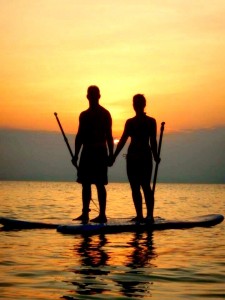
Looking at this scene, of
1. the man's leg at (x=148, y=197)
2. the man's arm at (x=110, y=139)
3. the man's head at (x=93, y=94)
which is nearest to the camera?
the man's head at (x=93, y=94)

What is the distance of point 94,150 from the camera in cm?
1243

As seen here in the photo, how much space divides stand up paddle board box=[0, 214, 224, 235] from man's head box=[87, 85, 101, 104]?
2.47 metres

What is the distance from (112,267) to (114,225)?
381 centimetres

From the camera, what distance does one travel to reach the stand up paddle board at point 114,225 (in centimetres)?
1154

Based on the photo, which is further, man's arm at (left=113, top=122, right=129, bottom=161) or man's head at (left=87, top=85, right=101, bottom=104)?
man's arm at (left=113, top=122, right=129, bottom=161)

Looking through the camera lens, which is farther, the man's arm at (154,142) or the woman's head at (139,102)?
the man's arm at (154,142)

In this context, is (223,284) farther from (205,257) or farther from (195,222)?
(195,222)

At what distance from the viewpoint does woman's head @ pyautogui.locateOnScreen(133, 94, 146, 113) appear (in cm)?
1227

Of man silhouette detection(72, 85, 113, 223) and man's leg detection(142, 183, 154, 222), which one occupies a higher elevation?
man silhouette detection(72, 85, 113, 223)

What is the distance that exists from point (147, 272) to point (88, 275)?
0.82 m

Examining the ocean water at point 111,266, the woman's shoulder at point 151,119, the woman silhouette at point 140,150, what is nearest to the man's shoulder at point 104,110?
the woman silhouette at point 140,150

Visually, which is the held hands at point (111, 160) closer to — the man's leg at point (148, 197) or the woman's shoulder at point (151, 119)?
the man's leg at point (148, 197)

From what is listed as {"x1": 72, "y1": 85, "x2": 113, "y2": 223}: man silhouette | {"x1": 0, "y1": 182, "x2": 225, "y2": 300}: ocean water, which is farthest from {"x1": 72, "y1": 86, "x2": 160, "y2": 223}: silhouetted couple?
{"x1": 0, "y1": 182, "x2": 225, "y2": 300}: ocean water

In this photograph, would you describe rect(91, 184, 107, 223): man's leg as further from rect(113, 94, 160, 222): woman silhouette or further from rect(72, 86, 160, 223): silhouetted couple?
rect(113, 94, 160, 222): woman silhouette
